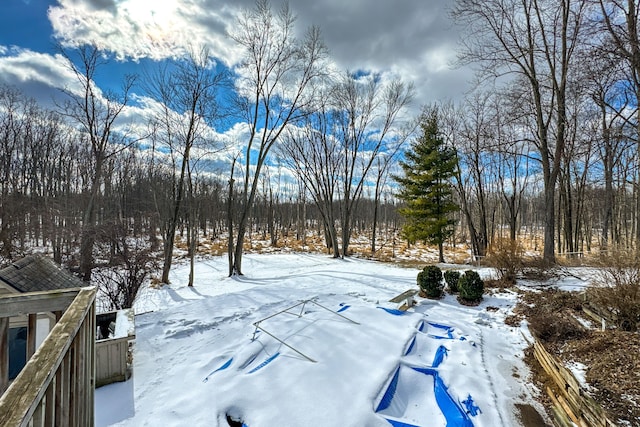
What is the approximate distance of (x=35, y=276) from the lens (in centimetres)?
357

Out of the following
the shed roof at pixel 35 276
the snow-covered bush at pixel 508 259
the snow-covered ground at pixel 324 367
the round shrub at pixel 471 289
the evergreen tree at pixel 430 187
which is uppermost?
the evergreen tree at pixel 430 187

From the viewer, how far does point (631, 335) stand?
14.1ft

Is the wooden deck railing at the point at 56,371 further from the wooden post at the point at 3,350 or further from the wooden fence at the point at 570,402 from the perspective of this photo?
the wooden fence at the point at 570,402

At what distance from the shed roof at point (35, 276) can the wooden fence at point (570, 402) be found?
6189 mm

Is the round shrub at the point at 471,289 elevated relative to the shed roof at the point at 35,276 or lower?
lower

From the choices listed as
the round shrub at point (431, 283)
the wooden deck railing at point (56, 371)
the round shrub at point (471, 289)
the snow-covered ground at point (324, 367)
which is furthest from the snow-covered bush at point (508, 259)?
the wooden deck railing at point (56, 371)

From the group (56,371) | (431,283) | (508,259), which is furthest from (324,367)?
(508,259)

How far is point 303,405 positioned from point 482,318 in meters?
5.03

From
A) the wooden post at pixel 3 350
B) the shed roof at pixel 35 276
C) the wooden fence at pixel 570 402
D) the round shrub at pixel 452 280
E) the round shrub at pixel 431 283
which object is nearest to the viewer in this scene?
the wooden post at pixel 3 350

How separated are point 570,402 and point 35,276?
6.60m

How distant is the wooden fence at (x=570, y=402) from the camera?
2.92m

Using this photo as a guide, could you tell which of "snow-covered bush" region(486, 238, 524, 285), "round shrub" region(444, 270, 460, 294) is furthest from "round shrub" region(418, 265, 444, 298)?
"snow-covered bush" region(486, 238, 524, 285)

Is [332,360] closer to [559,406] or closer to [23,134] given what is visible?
[559,406]

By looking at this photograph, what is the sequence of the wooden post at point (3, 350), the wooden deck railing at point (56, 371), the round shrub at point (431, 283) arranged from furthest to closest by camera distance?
1. the round shrub at point (431, 283)
2. the wooden post at point (3, 350)
3. the wooden deck railing at point (56, 371)
